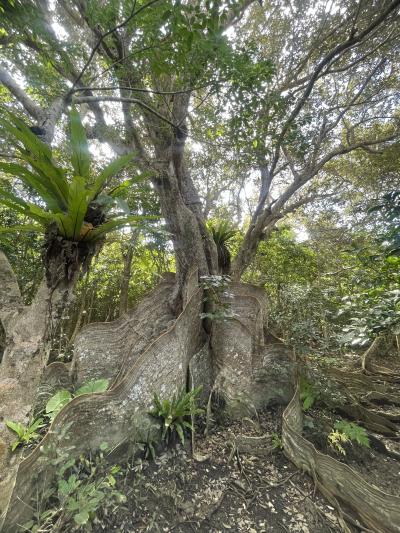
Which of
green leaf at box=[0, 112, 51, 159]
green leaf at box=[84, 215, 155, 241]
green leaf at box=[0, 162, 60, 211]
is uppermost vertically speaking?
green leaf at box=[0, 112, 51, 159]

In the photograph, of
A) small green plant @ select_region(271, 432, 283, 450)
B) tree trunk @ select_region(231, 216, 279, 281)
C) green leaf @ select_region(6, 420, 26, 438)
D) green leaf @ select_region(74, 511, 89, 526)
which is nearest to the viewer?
green leaf @ select_region(6, 420, 26, 438)

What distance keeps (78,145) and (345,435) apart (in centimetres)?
309

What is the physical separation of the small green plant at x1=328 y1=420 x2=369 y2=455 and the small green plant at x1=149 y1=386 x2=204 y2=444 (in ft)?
4.21

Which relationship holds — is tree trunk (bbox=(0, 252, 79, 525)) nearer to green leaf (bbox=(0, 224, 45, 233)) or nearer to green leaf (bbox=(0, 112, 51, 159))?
green leaf (bbox=(0, 224, 45, 233))

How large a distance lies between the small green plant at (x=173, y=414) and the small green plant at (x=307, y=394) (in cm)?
118

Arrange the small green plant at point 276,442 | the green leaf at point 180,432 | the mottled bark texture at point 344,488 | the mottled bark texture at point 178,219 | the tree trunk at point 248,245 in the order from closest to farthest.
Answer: the mottled bark texture at point 344,488, the green leaf at point 180,432, the small green plant at point 276,442, the mottled bark texture at point 178,219, the tree trunk at point 248,245

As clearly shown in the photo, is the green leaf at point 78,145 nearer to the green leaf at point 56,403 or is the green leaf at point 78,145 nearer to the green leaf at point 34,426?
the green leaf at point 34,426

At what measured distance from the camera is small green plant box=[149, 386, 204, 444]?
214cm

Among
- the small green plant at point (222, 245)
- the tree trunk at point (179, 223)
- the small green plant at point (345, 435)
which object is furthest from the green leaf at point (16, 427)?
the small green plant at point (222, 245)

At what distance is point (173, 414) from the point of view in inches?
86.4

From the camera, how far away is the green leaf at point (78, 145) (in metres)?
1.04

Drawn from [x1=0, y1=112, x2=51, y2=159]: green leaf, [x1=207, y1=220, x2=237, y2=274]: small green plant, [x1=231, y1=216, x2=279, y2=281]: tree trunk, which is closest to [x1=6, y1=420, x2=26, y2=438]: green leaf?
[x1=0, y1=112, x2=51, y2=159]: green leaf

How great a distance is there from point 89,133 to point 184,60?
2.38 m

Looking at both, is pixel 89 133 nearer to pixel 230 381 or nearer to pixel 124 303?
pixel 124 303
